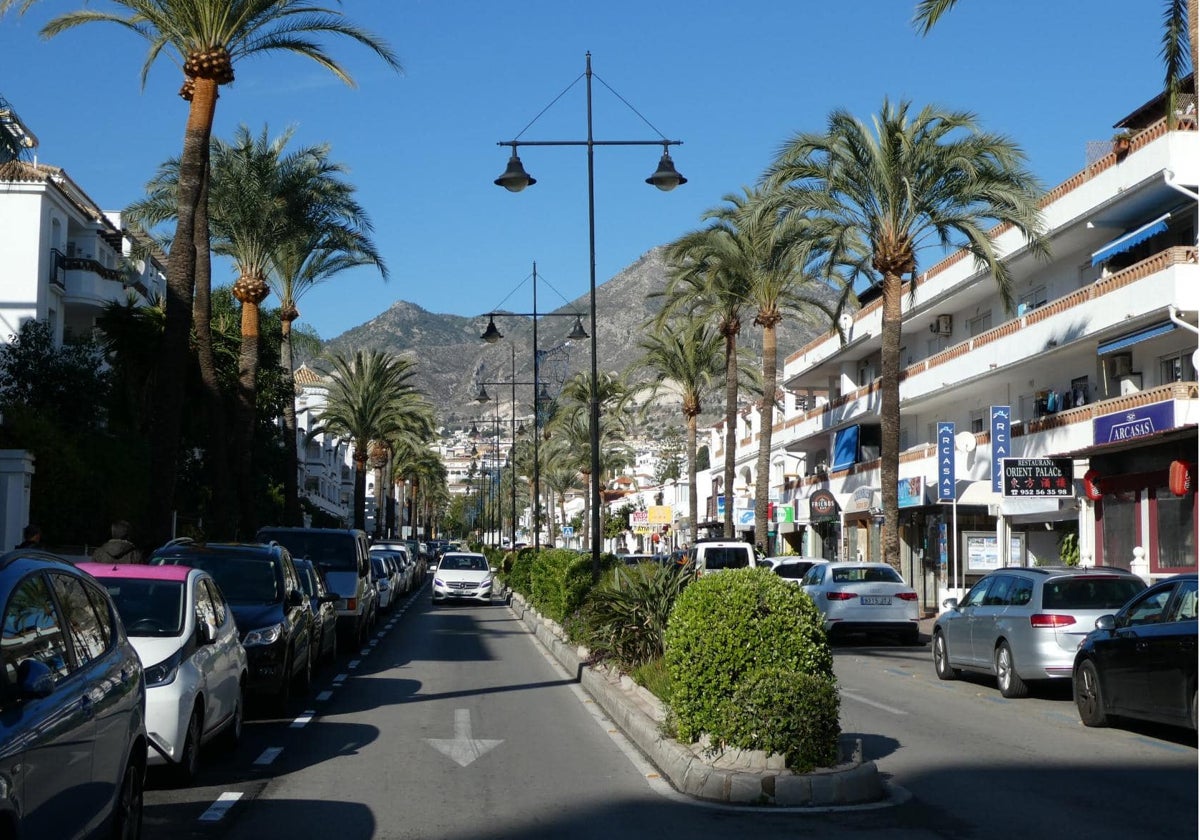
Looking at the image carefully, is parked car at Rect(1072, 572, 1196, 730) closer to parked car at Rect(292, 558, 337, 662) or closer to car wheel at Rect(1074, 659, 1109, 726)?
car wheel at Rect(1074, 659, 1109, 726)

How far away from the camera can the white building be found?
92.7 feet

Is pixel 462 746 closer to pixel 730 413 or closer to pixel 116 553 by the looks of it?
pixel 116 553

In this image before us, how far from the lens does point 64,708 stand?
18.9 feet

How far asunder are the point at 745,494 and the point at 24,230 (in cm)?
3805

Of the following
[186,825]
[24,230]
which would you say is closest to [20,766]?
[186,825]

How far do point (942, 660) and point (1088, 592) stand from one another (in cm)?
335

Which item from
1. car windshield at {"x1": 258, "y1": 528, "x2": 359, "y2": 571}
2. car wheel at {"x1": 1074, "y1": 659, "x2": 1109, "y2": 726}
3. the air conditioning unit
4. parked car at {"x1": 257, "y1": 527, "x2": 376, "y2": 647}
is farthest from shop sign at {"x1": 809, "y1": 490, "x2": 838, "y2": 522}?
car wheel at {"x1": 1074, "y1": 659, "x2": 1109, "y2": 726}

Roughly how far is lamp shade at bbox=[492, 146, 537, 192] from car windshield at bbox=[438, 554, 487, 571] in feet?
66.5

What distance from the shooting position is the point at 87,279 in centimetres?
4550

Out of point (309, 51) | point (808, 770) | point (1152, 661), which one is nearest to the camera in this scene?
point (808, 770)

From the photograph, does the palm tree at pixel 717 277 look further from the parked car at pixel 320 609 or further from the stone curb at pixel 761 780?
the stone curb at pixel 761 780

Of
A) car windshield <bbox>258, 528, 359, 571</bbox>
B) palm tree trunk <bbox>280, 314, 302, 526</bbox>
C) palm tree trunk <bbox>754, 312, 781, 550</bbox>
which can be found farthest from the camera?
palm tree trunk <bbox>280, 314, 302, 526</bbox>

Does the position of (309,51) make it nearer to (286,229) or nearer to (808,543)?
(286,229)

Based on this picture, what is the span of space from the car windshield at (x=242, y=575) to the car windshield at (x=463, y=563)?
86.9 ft
